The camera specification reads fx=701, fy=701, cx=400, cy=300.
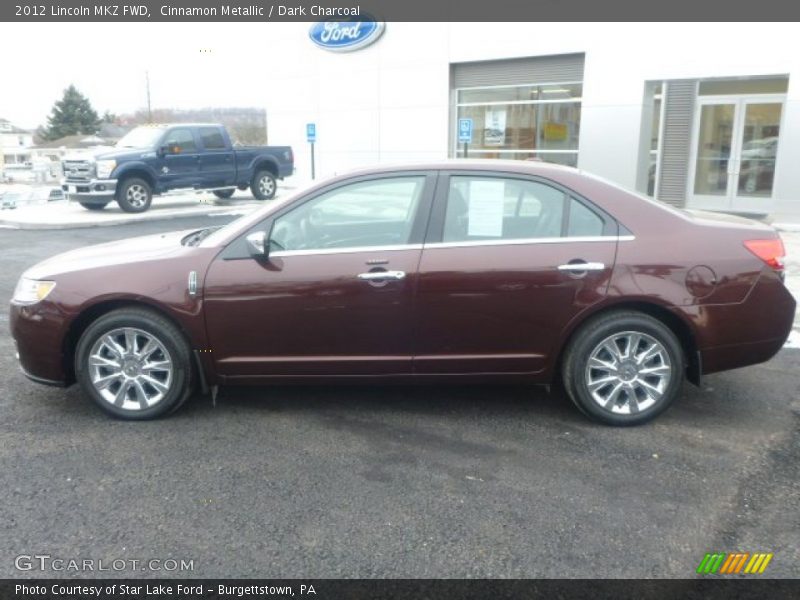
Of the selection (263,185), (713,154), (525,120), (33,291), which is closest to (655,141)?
(713,154)

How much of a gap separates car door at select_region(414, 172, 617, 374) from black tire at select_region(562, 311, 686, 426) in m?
0.18

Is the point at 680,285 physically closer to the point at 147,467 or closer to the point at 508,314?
the point at 508,314

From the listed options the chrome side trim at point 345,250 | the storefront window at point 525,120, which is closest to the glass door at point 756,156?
the storefront window at point 525,120

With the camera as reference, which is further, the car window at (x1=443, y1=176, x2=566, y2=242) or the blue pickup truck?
the blue pickup truck

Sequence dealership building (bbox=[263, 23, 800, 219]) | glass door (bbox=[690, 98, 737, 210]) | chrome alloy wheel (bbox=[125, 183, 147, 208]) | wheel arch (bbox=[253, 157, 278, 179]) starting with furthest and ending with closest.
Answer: wheel arch (bbox=[253, 157, 278, 179]) < chrome alloy wheel (bbox=[125, 183, 147, 208]) < glass door (bbox=[690, 98, 737, 210]) < dealership building (bbox=[263, 23, 800, 219])

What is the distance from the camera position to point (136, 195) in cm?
1672

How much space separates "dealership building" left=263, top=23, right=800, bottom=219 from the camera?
13.9 m

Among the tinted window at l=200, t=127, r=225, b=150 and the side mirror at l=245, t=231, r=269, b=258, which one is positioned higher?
the tinted window at l=200, t=127, r=225, b=150

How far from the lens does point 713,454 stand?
395 centimetres

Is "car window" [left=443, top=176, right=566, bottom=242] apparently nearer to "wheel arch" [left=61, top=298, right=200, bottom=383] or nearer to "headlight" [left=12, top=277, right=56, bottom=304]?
"wheel arch" [left=61, top=298, right=200, bottom=383]

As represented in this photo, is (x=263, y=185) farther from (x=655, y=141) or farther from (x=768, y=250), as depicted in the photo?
(x=768, y=250)

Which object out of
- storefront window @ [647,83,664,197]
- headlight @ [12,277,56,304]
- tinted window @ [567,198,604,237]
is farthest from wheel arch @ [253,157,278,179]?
tinted window @ [567,198,604,237]

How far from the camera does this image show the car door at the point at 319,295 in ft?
13.8
